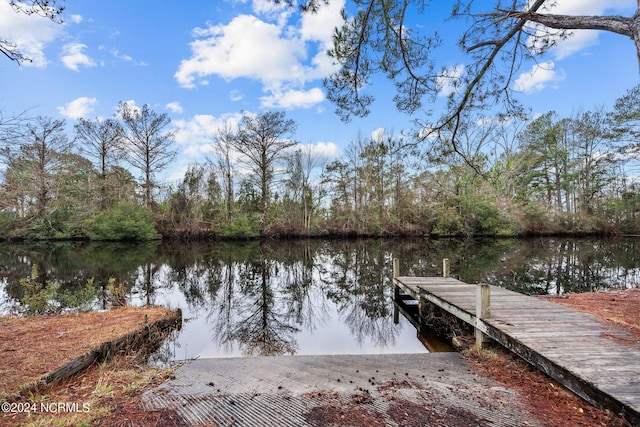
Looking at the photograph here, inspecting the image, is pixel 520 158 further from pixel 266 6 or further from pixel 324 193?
pixel 266 6

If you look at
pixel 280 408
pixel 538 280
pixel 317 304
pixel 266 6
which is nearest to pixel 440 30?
pixel 266 6

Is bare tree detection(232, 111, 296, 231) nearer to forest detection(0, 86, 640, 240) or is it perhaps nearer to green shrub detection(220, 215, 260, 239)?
forest detection(0, 86, 640, 240)

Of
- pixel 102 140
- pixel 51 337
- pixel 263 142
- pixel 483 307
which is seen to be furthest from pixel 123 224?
pixel 483 307

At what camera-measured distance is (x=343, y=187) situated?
28562 mm

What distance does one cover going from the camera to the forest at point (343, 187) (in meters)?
24.2

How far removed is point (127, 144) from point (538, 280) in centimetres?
2753

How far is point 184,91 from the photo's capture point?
1797 centimetres

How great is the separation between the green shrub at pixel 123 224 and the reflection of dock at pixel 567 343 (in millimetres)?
24507

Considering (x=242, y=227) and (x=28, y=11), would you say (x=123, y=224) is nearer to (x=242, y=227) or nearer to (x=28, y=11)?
(x=242, y=227)

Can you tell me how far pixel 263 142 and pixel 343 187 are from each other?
8.12 m

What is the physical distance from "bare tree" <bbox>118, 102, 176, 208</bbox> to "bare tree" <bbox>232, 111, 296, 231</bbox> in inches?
215

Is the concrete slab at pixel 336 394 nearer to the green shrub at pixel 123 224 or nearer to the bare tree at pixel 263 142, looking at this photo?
the bare tree at pixel 263 142

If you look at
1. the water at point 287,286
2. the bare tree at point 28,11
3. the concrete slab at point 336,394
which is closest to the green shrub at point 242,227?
the water at point 287,286

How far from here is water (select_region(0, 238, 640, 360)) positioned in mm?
6126
